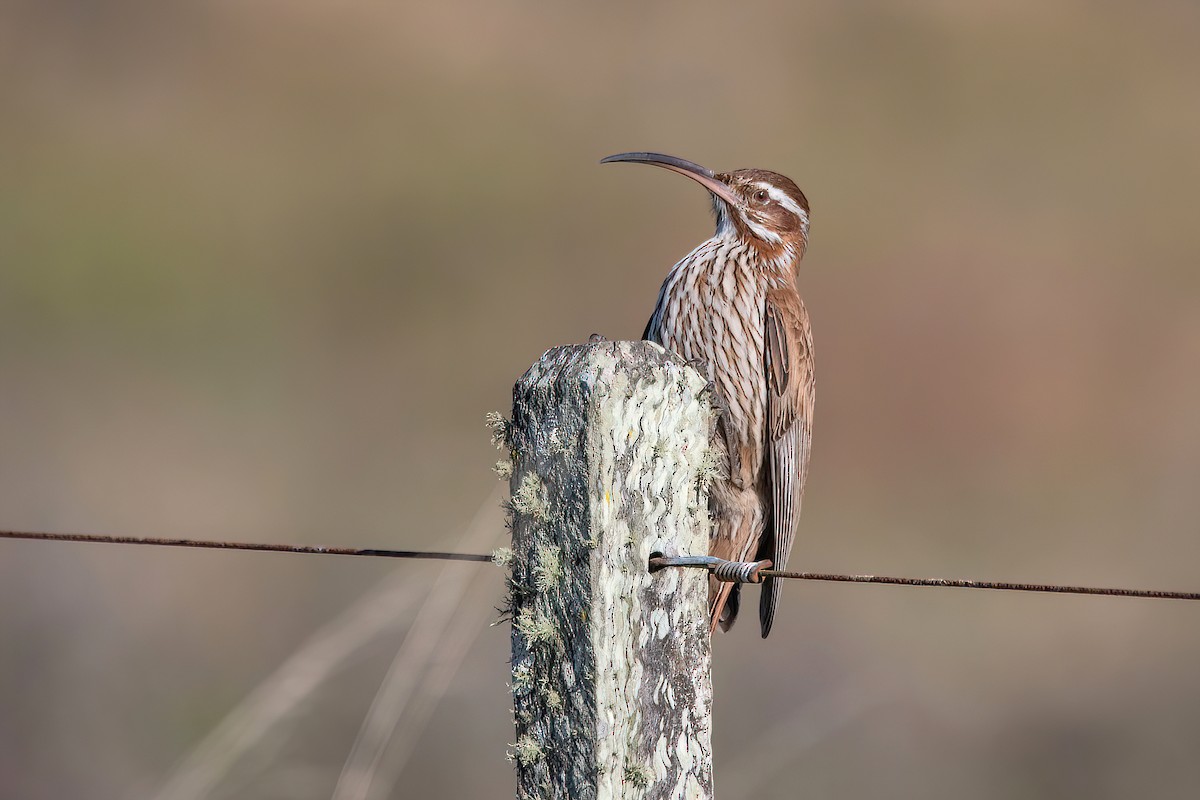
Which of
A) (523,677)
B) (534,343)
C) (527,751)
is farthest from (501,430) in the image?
(534,343)

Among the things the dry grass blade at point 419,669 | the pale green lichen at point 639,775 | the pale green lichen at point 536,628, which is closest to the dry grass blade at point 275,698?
the dry grass blade at point 419,669

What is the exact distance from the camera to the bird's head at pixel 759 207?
453cm

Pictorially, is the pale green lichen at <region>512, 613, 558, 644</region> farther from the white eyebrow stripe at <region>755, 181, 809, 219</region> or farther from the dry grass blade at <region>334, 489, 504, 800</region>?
the white eyebrow stripe at <region>755, 181, 809, 219</region>

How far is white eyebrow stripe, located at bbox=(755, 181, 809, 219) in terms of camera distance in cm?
459

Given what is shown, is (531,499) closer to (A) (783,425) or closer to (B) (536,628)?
(B) (536,628)

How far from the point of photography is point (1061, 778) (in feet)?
21.9

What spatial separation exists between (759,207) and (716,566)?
225 centimetres

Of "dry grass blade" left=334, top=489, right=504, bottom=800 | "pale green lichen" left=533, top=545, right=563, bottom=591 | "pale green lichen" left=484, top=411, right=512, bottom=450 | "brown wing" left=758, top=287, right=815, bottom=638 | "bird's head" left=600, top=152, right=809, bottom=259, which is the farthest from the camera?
"bird's head" left=600, top=152, right=809, bottom=259

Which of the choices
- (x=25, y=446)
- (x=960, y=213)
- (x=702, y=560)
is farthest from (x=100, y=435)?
(x=702, y=560)

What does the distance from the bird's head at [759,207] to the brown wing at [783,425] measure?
51cm

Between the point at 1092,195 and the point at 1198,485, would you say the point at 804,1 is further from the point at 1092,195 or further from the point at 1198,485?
the point at 1198,485

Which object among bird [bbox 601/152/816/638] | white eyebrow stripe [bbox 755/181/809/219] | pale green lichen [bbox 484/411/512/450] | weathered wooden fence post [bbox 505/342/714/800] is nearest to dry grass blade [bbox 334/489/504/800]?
bird [bbox 601/152/816/638]

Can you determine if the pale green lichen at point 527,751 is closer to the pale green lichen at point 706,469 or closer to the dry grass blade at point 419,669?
the pale green lichen at point 706,469

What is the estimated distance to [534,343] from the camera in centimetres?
935
